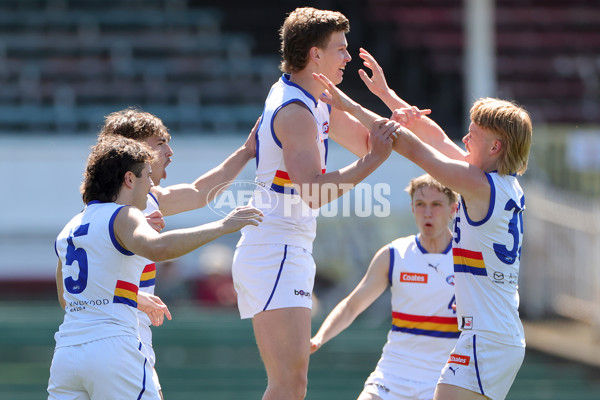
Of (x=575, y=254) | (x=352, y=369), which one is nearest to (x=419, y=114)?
(x=352, y=369)

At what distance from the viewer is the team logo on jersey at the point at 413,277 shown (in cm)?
455

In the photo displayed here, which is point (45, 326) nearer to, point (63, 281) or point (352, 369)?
point (352, 369)

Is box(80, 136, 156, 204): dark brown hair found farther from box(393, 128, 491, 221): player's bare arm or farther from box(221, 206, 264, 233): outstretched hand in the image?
box(393, 128, 491, 221): player's bare arm

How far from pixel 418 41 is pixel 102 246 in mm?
11880

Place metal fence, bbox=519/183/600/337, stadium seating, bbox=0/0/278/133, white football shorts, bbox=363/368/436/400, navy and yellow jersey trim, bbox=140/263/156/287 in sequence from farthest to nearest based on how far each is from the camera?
stadium seating, bbox=0/0/278/133 < metal fence, bbox=519/183/600/337 < white football shorts, bbox=363/368/436/400 < navy and yellow jersey trim, bbox=140/263/156/287

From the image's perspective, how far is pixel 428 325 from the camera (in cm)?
452

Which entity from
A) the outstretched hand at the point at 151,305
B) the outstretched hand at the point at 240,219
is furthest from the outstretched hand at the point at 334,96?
the outstretched hand at the point at 151,305

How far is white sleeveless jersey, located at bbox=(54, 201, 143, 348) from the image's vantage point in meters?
3.53

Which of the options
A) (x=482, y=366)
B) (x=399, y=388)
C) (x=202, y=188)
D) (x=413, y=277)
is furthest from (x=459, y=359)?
(x=202, y=188)

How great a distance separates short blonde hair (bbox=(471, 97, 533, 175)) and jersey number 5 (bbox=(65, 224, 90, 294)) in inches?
69.3

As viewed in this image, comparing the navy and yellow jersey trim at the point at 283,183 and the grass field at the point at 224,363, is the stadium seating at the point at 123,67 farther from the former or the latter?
the navy and yellow jersey trim at the point at 283,183

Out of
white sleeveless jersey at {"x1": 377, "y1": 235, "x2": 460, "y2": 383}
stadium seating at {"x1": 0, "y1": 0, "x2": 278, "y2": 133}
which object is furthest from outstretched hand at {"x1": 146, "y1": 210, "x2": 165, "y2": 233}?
stadium seating at {"x1": 0, "y1": 0, "x2": 278, "y2": 133}

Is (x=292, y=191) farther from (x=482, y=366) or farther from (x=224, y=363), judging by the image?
(x=224, y=363)

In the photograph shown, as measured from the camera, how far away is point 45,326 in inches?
368
